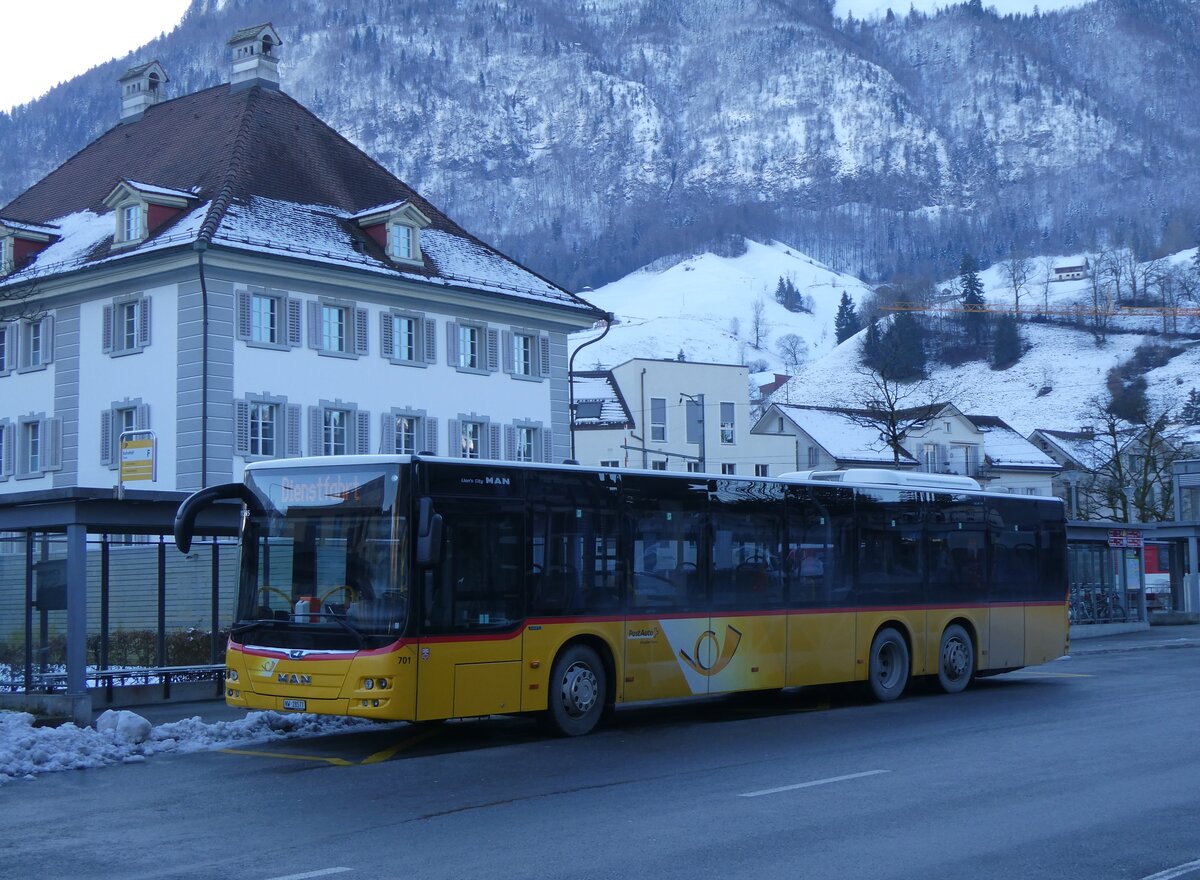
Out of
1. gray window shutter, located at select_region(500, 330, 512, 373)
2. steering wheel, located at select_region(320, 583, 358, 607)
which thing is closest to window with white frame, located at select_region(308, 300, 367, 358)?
gray window shutter, located at select_region(500, 330, 512, 373)

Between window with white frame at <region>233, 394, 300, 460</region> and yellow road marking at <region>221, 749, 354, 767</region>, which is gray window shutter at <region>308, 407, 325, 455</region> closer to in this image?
window with white frame at <region>233, 394, 300, 460</region>

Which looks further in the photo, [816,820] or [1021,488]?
[1021,488]

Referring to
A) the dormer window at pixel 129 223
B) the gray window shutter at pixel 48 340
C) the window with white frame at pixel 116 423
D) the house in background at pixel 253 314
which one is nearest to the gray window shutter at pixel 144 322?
the house in background at pixel 253 314

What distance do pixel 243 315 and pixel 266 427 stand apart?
2906mm

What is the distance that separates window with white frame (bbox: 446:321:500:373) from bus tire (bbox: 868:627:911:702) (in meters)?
26.1

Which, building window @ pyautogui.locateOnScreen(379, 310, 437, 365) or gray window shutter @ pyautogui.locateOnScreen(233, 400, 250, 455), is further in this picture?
building window @ pyautogui.locateOnScreen(379, 310, 437, 365)

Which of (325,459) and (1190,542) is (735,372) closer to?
(1190,542)

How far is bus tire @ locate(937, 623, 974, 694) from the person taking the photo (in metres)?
22.1

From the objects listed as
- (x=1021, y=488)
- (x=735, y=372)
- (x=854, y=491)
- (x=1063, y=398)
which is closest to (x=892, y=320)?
(x=1063, y=398)

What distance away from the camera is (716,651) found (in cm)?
1831

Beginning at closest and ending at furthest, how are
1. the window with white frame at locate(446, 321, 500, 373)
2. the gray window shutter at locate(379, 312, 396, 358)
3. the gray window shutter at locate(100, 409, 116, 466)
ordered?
the gray window shutter at locate(100, 409, 116, 466) < the gray window shutter at locate(379, 312, 396, 358) < the window with white frame at locate(446, 321, 500, 373)

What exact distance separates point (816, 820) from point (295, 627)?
246 inches

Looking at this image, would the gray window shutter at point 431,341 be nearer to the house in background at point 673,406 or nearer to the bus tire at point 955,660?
the bus tire at point 955,660

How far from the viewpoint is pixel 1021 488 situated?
335 ft
